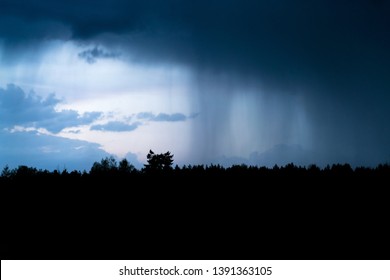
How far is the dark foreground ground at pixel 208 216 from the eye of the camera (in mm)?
9766

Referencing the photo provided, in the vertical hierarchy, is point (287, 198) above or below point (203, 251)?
above

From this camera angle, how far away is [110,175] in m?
12.2

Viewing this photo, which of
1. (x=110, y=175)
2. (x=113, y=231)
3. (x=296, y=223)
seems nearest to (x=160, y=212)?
(x=113, y=231)

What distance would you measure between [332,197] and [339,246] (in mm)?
1440

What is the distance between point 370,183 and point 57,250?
383 inches

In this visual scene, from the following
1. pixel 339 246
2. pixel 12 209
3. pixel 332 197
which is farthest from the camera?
pixel 12 209

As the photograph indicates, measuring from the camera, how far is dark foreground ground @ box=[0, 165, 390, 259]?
9766mm

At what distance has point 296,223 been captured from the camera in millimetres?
10031

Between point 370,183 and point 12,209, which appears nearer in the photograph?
point 370,183

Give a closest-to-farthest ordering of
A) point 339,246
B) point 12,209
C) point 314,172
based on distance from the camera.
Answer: point 339,246
point 314,172
point 12,209

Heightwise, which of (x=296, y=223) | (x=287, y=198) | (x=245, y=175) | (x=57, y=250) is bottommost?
(x=57, y=250)

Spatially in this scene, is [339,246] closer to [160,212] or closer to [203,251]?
[203,251]

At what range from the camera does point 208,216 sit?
10.5 metres

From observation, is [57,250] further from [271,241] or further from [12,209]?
[271,241]
